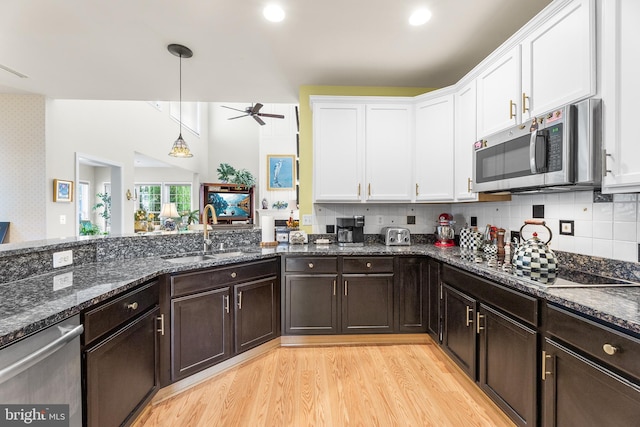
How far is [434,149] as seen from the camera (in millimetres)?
2877

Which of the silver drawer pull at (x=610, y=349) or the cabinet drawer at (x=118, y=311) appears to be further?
the cabinet drawer at (x=118, y=311)

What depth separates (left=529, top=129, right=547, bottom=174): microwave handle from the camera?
1.62 m

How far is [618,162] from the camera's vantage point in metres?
1.32

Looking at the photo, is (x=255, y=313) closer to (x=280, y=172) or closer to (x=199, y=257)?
(x=199, y=257)

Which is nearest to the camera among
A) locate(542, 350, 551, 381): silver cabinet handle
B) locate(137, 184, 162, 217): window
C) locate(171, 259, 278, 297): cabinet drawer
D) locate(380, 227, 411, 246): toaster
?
locate(542, 350, 551, 381): silver cabinet handle

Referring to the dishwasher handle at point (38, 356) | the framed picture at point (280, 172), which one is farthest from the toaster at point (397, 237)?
the framed picture at point (280, 172)

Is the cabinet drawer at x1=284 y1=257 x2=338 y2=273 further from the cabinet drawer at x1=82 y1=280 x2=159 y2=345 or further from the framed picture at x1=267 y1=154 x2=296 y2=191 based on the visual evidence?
the framed picture at x1=267 y1=154 x2=296 y2=191

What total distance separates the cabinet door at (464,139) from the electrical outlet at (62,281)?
9.35 feet

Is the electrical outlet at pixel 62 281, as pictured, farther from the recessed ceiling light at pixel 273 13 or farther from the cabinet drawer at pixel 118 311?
the recessed ceiling light at pixel 273 13

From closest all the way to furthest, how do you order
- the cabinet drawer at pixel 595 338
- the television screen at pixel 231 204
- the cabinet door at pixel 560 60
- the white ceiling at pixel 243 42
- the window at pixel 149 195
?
the cabinet drawer at pixel 595 338 < the cabinet door at pixel 560 60 < the white ceiling at pixel 243 42 < the television screen at pixel 231 204 < the window at pixel 149 195

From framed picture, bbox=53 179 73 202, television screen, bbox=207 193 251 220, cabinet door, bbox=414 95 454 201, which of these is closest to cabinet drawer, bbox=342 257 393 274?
cabinet door, bbox=414 95 454 201

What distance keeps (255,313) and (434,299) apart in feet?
5.12

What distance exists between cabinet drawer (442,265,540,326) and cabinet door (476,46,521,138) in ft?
3.59

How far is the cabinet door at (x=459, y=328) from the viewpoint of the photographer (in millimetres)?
1970
